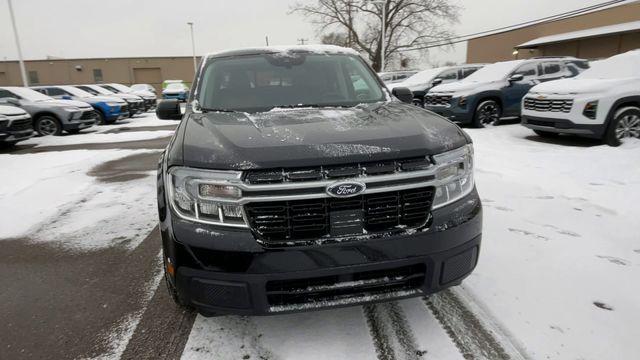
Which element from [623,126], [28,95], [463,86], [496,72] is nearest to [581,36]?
[496,72]

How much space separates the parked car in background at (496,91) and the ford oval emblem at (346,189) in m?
9.75

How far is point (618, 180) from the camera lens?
18.3 ft

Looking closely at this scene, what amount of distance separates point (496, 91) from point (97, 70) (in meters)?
55.0

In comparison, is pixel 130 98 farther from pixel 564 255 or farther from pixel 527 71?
pixel 564 255

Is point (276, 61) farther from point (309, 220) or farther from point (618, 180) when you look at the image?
point (618, 180)

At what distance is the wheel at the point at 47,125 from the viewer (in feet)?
42.4

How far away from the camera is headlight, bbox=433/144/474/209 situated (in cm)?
227

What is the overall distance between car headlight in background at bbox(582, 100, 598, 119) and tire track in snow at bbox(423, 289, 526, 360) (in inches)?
Answer: 254

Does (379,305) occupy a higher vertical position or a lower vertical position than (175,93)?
lower

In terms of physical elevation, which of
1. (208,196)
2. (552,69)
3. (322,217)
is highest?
(552,69)

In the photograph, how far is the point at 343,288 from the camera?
2.14 meters

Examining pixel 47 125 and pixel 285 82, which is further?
pixel 47 125

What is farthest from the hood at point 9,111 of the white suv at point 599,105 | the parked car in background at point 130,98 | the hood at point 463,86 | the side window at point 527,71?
the side window at point 527,71

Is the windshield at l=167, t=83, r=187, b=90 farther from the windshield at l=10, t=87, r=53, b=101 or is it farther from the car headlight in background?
the car headlight in background
